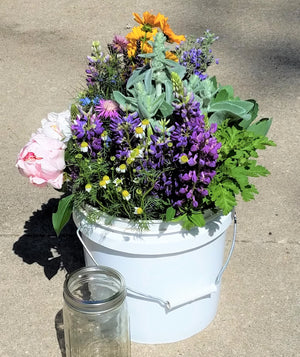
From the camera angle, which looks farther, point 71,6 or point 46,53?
point 71,6

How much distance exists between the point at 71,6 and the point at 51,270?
116 inches

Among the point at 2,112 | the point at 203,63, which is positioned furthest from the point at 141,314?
the point at 2,112

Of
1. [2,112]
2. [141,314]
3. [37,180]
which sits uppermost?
[37,180]

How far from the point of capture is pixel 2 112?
3.79m

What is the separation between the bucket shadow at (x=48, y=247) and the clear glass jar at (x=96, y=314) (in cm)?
53

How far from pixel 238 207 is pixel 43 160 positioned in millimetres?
1269

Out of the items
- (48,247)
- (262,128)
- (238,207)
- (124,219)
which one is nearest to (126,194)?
(124,219)

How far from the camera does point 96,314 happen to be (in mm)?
1938

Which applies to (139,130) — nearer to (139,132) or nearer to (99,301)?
(139,132)

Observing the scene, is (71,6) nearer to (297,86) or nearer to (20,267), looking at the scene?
(297,86)

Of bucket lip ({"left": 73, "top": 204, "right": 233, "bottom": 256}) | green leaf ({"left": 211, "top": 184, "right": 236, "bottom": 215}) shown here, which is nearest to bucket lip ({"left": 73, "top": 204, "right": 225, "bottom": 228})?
bucket lip ({"left": 73, "top": 204, "right": 233, "bottom": 256})

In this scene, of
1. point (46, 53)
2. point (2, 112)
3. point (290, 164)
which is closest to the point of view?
point (290, 164)

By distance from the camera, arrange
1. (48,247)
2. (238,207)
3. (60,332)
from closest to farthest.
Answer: (60,332) → (48,247) → (238,207)

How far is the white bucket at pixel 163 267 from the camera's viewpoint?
2027 mm
